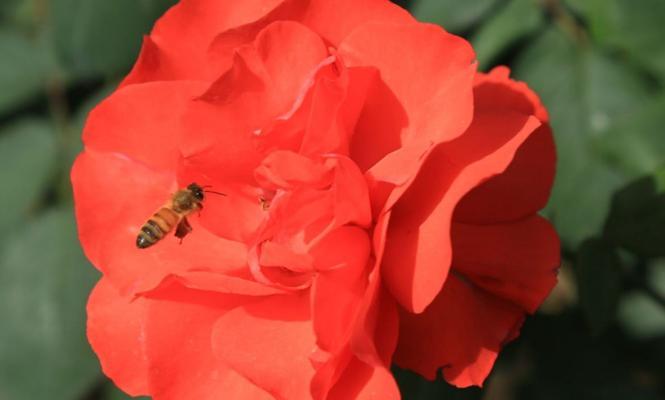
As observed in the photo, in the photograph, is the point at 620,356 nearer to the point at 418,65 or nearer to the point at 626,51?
the point at 626,51

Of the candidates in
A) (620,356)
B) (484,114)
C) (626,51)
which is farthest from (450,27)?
(620,356)

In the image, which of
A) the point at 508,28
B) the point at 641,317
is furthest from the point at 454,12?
the point at 641,317

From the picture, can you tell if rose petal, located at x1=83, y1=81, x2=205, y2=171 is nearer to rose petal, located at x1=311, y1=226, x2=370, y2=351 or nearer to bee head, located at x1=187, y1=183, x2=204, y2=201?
bee head, located at x1=187, y1=183, x2=204, y2=201

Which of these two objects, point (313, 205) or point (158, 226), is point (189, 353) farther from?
point (313, 205)

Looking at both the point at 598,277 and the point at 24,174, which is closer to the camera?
the point at 598,277

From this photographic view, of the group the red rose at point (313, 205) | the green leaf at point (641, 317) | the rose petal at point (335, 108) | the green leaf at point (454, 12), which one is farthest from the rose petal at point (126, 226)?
the green leaf at point (641, 317)

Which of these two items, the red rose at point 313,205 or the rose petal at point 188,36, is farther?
the rose petal at point 188,36

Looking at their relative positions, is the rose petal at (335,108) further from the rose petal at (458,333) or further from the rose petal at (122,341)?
the rose petal at (122,341)
